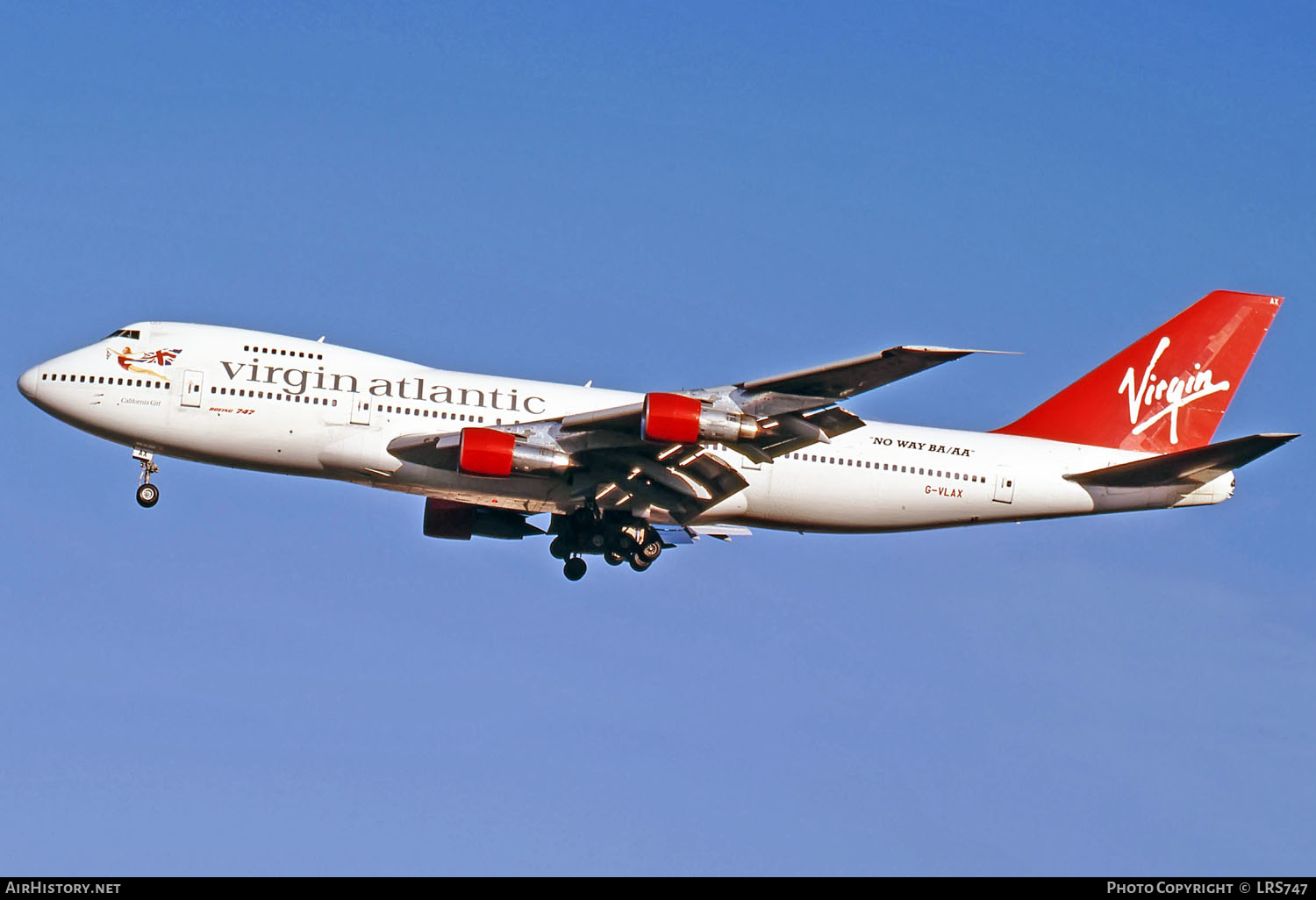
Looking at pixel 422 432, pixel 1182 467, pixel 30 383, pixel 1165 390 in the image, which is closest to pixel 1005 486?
pixel 1182 467

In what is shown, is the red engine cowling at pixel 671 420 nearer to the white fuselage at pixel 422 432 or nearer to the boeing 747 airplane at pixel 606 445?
the boeing 747 airplane at pixel 606 445

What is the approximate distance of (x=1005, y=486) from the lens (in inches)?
1756

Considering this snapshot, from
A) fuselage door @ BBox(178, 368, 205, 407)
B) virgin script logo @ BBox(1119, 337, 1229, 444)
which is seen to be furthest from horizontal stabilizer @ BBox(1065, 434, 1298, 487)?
fuselage door @ BBox(178, 368, 205, 407)

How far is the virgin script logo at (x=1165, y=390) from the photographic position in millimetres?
46625

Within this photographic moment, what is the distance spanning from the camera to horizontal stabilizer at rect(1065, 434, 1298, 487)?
A: 40.8m

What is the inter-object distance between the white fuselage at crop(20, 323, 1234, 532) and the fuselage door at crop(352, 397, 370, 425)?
0.03 meters

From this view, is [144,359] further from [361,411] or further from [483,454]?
[483,454]

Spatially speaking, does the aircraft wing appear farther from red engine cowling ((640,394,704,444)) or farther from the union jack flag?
the union jack flag

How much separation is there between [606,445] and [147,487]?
12.5 metres

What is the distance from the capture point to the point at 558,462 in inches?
1620

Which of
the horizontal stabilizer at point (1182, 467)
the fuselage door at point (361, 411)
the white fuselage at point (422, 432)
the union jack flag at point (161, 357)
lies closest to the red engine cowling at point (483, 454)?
the white fuselage at point (422, 432)

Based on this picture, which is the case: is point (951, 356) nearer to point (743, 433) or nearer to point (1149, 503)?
point (743, 433)
